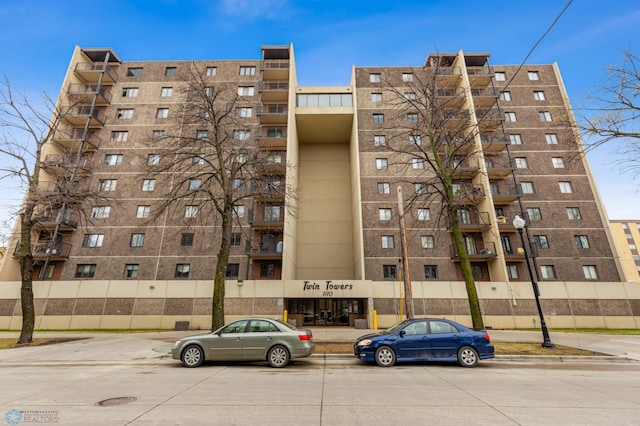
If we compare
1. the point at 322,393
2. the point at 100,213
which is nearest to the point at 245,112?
the point at 100,213

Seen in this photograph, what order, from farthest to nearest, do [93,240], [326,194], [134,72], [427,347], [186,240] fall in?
[134,72] < [326,194] < [93,240] < [186,240] < [427,347]

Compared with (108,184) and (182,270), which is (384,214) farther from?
(108,184)

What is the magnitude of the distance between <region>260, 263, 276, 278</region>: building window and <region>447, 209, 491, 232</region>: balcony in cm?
1604

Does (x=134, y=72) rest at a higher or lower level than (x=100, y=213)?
higher

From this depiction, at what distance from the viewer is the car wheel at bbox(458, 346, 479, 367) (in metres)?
9.38

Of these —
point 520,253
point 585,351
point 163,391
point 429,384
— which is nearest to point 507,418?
point 429,384

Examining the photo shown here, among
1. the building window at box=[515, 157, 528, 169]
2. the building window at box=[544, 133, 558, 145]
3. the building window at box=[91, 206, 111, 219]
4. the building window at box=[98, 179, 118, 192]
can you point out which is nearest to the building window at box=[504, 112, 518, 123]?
the building window at box=[544, 133, 558, 145]

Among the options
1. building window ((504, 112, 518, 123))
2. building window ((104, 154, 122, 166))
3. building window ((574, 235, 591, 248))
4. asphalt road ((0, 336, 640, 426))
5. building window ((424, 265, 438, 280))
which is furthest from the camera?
building window ((504, 112, 518, 123))

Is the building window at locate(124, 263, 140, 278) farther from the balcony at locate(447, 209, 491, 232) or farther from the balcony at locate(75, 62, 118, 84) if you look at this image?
the balcony at locate(447, 209, 491, 232)

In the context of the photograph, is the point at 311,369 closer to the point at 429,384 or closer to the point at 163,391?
the point at 429,384

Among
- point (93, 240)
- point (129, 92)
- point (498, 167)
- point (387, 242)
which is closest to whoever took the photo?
point (93, 240)

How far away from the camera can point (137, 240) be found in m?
26.0

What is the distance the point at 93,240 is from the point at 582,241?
44.0 m

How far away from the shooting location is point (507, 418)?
4.70 m
